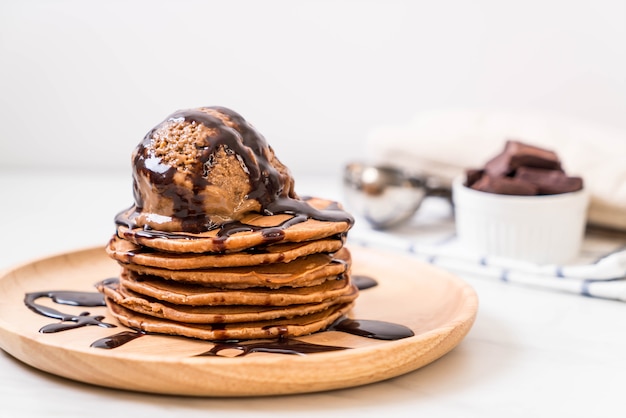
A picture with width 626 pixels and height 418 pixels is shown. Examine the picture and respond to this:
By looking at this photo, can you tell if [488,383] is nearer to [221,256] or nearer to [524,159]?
[221,256]

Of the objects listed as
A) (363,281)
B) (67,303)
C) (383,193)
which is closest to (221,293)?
(67,303)

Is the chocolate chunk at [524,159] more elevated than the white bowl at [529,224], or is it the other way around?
the chocolate chunk at [524,159]

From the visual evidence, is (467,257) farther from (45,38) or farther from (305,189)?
(45,38)

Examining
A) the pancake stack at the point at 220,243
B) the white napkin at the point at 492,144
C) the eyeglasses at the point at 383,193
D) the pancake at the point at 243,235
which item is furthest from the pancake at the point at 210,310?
the white napkin at the point at 492,144

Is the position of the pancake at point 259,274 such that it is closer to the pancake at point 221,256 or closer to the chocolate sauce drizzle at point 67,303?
the pancake at point 221,256

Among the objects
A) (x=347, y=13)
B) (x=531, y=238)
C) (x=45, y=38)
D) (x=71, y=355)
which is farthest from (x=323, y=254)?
(x=45, y=38)

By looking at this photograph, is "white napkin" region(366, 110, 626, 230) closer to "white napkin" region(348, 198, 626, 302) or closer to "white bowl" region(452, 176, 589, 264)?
"white napkin" region(348, 198, 626, 302)
